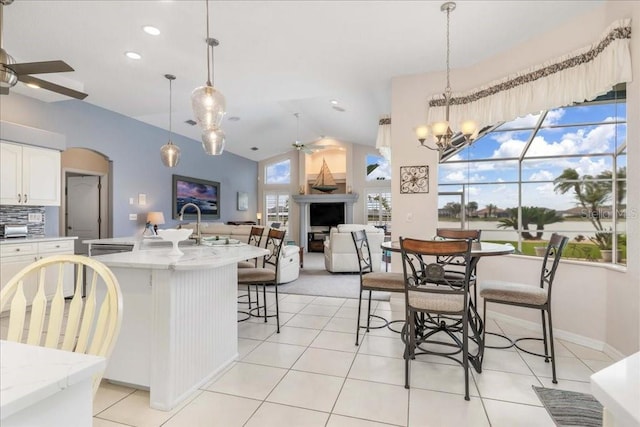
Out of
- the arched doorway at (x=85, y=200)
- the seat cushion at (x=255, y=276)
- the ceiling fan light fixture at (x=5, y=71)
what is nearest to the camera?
the ceiling fan light fixture at (x=5, y=71)

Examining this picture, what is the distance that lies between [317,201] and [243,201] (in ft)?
7.78

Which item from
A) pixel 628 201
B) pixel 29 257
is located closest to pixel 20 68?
pixel 29 257

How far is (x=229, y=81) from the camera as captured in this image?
4.29 meters

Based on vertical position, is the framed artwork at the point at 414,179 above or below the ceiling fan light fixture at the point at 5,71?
below

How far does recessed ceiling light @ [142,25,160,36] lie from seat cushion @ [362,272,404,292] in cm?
309

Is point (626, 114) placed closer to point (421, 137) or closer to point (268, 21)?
point (421, 137)

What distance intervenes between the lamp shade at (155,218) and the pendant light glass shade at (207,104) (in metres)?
4.20

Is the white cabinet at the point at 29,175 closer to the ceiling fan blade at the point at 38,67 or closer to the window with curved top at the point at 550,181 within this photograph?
the ceiling fan blade at the point at 38,67

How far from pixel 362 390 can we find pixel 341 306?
1.96 m

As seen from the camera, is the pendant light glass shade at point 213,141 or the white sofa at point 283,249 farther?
the white sofa at point 283,249

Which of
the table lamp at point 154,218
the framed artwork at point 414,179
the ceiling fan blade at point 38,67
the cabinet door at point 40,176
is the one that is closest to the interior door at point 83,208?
the table lamp at point 154,218

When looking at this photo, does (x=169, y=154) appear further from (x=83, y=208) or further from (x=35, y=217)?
(x=83, y=208)

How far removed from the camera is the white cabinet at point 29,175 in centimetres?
382

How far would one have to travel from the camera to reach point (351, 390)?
83.1 inches
